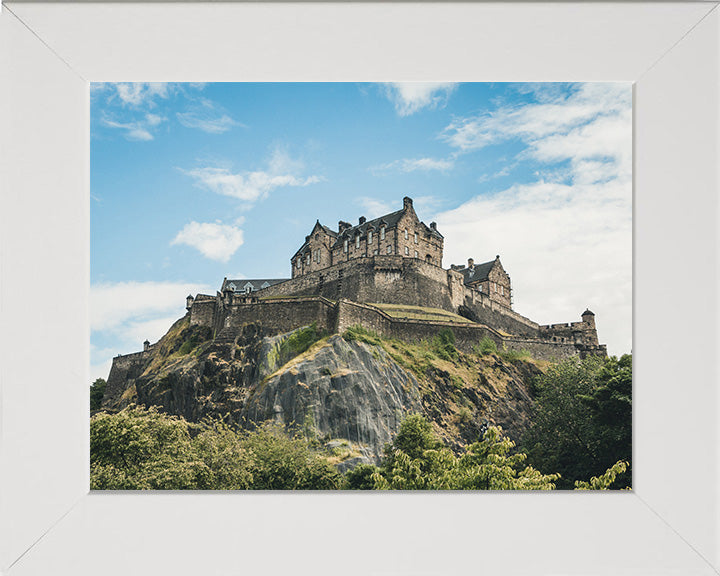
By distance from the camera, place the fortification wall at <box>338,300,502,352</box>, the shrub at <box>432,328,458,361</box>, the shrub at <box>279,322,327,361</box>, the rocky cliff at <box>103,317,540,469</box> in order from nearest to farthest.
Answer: the rocky cliff at <box>103,317,540,469</box>, the shrub at <box>279,322,327,361</box>, the fortification wall at <box>338,300,502,352</box>, the shrub at <box>432,328,458,361</box>

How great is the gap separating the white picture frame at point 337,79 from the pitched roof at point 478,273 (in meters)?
17.8

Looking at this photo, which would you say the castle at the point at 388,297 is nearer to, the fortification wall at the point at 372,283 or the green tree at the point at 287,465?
the fortification wall at the point at 372,283

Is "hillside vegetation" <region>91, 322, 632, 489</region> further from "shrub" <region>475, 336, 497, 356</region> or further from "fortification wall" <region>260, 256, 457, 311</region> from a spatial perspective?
"fortification wall" <region>260, 256, 457, 311</region>

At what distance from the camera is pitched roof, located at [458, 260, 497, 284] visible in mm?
22094

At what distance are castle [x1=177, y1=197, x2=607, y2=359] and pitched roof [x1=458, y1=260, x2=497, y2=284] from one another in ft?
0.12

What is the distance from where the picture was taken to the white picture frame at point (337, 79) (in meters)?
3.42

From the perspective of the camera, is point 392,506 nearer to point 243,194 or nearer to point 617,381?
point 617,381

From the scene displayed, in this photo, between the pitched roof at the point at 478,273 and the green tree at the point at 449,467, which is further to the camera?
the pitched roof at the point at 478,273

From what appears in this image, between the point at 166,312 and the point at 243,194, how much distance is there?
4.08 metres

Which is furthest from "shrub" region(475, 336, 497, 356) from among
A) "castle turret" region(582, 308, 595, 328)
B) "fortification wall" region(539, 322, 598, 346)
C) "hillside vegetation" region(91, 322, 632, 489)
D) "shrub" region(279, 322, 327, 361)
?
"shrub" region(279, 322, 327, 361)

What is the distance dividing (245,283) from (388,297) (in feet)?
15.2

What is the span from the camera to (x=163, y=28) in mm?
3732

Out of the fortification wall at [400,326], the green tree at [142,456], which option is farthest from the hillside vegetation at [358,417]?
the fortification wall at [400,326]

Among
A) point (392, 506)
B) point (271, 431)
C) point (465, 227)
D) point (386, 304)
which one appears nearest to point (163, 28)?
point (392, 506)
